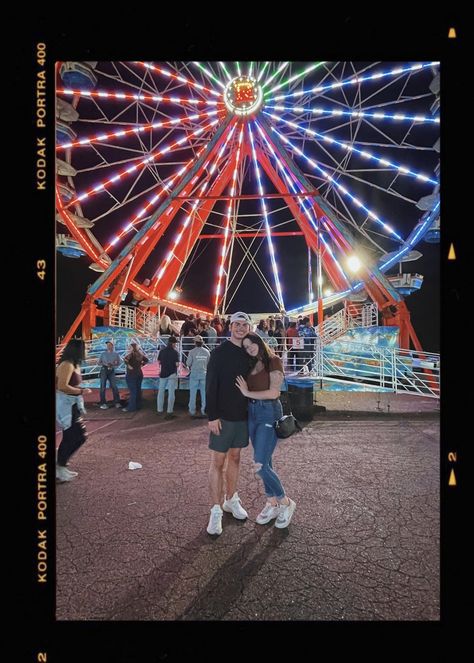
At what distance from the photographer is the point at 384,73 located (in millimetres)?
10984

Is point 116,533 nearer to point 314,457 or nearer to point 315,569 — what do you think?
point 315,569

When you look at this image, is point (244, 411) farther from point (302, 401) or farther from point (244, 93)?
point (244, 93)

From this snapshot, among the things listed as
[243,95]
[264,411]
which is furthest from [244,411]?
[243,95]

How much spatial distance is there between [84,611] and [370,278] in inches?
518

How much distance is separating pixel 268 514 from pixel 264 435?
0.74 meters

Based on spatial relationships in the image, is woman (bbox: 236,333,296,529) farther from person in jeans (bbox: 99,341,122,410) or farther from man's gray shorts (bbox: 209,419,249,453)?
person in jeans (bbox: 99,341,122,410)

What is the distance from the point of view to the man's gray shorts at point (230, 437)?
2.74 meters

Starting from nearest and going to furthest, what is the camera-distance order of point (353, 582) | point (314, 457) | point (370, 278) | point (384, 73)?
1. point (353, 582)
2. point (314, 457)
3. point (384, 73)
4. point (370, 278)

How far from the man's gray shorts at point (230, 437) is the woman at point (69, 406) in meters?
1.99

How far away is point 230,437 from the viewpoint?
276 centimetres

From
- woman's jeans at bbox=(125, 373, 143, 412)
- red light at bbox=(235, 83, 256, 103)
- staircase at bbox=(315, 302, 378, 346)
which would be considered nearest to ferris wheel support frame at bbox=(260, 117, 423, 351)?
red light at bbox=(235, 83, 256, 103)
